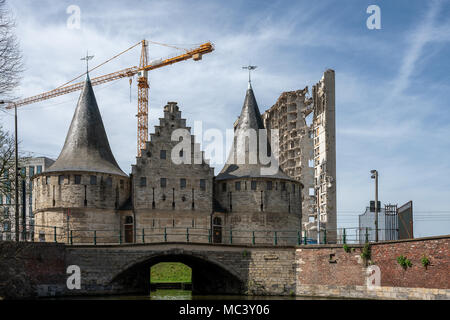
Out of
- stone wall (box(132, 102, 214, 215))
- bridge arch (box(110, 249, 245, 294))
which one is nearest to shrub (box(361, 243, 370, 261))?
bridge arch (box(110, 249, 245, 294))

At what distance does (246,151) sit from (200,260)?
10513mm

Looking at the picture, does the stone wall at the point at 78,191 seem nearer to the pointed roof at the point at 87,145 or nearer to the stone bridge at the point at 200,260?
the pointed roof at the point at 87,145

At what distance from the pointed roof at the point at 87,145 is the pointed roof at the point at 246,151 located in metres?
7.54

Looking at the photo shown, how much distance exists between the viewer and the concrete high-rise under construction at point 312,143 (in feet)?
292

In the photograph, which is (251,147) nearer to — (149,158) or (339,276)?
(149,158)

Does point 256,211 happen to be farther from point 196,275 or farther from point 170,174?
point 170,174

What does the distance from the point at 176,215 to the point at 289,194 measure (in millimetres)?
8168

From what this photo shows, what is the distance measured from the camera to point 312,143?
100 m

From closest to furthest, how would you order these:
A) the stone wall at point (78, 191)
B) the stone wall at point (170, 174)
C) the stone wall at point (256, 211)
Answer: the stone wall at point (78, 191), the stone wall at point (170, 174), the stone wall at point (256, 211)

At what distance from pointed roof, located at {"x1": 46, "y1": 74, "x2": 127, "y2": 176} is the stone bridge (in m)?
7.51

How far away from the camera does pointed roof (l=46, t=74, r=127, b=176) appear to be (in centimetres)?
4194

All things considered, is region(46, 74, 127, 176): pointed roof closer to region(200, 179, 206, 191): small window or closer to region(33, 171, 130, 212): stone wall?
region(33, 171, 130, 212): stone wall

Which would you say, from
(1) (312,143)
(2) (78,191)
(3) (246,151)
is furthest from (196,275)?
(1) (312,143)

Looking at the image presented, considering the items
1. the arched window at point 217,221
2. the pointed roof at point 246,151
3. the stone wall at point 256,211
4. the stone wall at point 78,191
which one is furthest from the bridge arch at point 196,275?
the pointed roof at point 246,151
